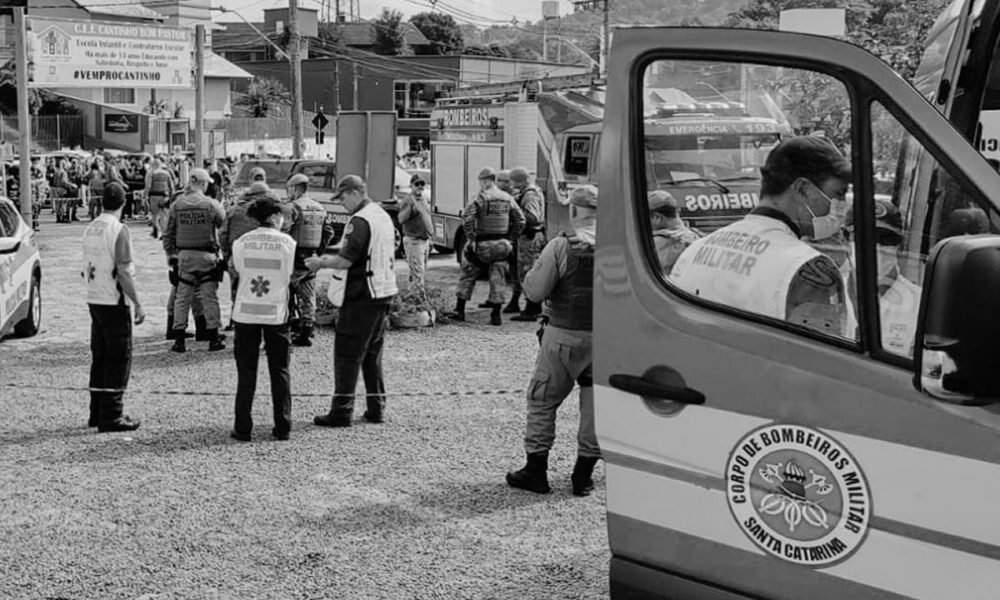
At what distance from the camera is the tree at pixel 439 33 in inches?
4008

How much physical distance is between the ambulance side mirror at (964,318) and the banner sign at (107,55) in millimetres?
29169

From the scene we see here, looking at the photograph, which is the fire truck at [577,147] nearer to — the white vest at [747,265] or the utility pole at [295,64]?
the white vest at [747,265]

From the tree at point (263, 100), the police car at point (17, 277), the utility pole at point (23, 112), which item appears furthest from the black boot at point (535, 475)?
the tree at point (263, 100)

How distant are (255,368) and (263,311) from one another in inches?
18.4

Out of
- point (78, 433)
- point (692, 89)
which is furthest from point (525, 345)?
point (692, 89)

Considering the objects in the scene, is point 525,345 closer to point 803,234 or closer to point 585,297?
point 585,297

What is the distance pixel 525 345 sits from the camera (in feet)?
40.4

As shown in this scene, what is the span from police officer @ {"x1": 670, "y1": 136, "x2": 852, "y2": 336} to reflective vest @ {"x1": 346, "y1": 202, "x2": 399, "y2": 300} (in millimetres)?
5131

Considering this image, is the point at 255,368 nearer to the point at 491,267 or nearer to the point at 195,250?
the point at 195,250

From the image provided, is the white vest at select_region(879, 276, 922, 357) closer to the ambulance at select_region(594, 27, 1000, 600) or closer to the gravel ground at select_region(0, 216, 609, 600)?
the ambulance at select_region(594, 27, 1000, 600)

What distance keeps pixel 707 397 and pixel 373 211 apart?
549 centimetres

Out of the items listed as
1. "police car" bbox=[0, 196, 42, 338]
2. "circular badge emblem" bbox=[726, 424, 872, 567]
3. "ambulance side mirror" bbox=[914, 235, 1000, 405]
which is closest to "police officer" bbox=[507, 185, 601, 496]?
"circular badge emblem" bbox=[726, 424, 872, 567]

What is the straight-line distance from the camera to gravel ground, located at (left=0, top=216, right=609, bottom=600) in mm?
5516

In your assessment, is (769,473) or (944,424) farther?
(769,473)
